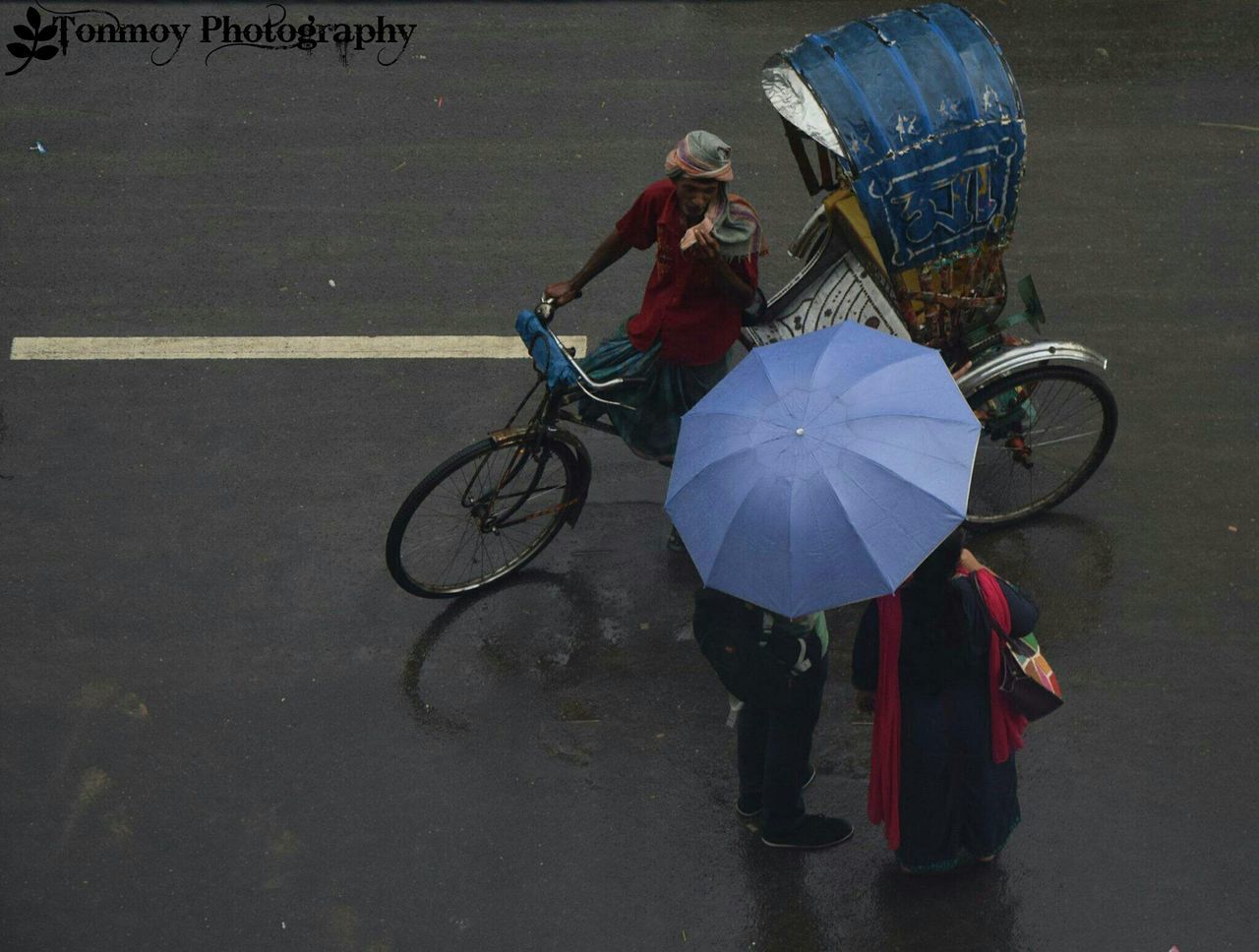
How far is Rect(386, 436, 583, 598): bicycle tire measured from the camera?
582 centimetres

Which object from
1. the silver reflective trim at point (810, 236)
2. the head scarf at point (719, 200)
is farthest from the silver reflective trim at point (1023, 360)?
the head scarf at point (719, 200)

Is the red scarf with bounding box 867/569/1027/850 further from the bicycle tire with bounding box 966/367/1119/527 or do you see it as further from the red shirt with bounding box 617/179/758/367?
the bicycle tire with bounding box 966/367/1119/527

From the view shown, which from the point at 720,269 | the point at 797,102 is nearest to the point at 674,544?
the point at 720,269

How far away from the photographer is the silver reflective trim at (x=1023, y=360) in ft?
19.2

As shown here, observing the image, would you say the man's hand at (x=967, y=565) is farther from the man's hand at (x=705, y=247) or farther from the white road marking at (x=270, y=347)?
the white road marking at (x=270, y=347)

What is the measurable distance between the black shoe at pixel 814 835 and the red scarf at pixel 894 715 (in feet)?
0.69

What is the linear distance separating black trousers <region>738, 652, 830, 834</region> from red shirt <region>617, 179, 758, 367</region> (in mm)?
1382

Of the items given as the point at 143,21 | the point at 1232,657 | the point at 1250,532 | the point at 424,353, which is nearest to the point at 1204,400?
the point at 1250,532

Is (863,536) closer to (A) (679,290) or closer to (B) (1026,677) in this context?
(B) (1026,677)

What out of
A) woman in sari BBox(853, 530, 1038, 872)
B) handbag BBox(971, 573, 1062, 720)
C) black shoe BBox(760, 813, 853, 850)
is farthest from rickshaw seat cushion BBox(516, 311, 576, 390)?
handbag BBox(971, 573, 1062, 720)

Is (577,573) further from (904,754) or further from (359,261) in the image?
(359,261)

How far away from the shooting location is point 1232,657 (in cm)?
586

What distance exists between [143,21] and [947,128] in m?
6.66

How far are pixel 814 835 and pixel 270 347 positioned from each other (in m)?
3.91
